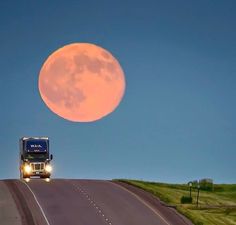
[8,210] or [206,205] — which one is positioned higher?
[8,210]

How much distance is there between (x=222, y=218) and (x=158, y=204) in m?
7.06

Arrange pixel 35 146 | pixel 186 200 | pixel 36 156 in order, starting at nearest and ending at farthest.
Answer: pixel 35 146, pixel 36 156, pixel 186 200

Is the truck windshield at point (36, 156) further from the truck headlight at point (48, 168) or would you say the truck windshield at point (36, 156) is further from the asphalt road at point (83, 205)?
the asphalt road at point (83, 205)

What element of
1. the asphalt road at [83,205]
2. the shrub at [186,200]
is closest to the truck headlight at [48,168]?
the asphalt road at [83,205]

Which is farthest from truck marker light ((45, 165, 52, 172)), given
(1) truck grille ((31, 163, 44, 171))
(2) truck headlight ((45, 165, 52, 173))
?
(1) truck grille ((31, 163, 44, 171))

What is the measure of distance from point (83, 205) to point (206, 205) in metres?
19.9

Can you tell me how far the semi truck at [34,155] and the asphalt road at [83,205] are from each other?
75.2 inches

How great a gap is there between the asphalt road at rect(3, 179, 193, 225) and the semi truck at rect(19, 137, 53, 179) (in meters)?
1.91

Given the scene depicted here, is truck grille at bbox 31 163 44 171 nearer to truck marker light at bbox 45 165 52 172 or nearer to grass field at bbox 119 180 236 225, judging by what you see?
truck marker light at bbox 45 165 52 172

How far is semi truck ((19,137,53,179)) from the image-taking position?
243ft

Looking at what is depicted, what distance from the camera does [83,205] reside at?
2489 inches

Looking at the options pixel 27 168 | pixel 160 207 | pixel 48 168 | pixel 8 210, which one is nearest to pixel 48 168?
pixel 48 168

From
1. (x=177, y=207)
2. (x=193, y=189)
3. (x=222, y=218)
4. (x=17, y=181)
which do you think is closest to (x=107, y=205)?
(x=177, y=207)

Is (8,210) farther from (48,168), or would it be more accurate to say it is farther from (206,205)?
(206,205)
